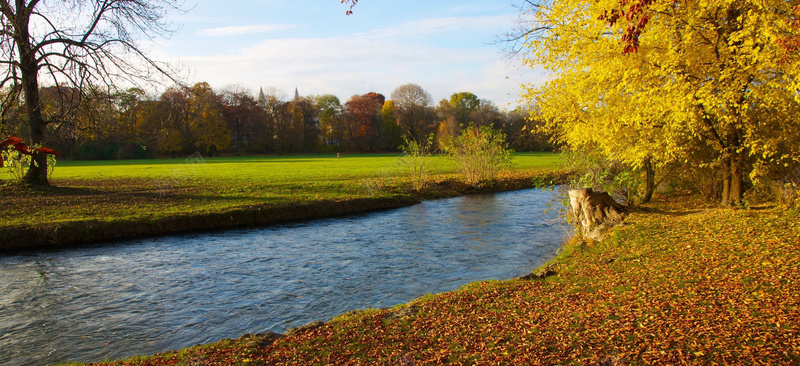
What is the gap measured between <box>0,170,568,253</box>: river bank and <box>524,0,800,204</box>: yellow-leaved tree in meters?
3.82

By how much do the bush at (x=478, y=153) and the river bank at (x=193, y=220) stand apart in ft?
10.7

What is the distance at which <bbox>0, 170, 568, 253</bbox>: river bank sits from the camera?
1359 centimetres

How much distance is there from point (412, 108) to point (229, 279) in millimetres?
80916

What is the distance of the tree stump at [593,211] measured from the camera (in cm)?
1191

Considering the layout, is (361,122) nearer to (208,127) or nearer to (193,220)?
(208,127)

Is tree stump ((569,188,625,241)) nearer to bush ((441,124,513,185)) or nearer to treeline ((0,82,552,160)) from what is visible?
bush ((441,124,513,185))

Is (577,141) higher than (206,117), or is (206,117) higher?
(206,117)

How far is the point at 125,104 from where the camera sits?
57.2 ft

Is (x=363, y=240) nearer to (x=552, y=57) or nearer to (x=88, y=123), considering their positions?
(x=552, y=57)

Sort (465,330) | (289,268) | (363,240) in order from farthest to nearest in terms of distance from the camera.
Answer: (363,240) → (289,268) → (465,330)

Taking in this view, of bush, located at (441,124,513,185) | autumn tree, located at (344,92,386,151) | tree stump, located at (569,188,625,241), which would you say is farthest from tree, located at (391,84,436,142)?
tree stump, located at (569,188,625,241)

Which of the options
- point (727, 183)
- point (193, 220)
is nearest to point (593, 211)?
point (727, 183)

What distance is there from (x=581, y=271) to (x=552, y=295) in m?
1.72

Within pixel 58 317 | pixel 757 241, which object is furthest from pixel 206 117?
pixel 757 241
